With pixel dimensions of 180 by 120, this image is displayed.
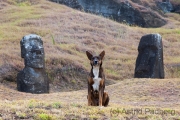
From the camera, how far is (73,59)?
Result: 26891 mm

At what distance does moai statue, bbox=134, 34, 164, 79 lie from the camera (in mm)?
24062

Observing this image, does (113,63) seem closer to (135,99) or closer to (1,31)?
(1,31)

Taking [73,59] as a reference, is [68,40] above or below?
above

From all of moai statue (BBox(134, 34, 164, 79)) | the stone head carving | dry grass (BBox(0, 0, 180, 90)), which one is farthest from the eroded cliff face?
the stone head carving

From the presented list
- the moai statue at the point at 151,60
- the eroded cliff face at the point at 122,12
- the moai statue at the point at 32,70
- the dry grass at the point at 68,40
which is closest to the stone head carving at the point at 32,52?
the moai statue at the point at 32,70

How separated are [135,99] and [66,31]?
16.4m

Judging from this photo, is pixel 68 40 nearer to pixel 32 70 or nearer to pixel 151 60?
pixel 151 60

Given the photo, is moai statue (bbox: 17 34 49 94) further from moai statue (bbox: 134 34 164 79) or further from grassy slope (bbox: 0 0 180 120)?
moai statue (bbox: 134 34 164 79)

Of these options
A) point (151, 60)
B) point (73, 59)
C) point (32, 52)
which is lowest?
point (73, 59)

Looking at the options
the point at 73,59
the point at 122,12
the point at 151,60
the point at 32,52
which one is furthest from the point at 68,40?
the point at 122,12

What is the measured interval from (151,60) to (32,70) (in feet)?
20.7

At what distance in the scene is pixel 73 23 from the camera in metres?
34.9

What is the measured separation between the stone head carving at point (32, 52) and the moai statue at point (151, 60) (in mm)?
5368

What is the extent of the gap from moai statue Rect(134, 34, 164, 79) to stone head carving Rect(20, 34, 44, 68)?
17.6ft
